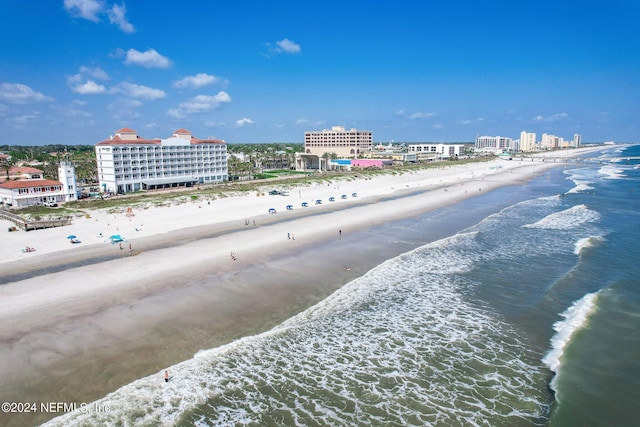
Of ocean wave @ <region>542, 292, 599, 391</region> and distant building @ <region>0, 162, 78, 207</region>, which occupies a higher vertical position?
distant building @ <region>0, 162, 78, 207</region>

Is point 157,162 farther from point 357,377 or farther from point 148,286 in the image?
point 357,377

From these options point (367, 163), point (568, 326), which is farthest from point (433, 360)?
point (367, 163)

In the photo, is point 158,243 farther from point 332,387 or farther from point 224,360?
point 332,387

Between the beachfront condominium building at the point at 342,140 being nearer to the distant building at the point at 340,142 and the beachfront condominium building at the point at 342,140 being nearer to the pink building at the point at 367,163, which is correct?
the distant building at the point at 340,142

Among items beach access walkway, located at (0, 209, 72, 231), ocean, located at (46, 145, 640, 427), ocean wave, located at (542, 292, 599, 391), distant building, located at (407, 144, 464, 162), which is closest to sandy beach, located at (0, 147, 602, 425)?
beach access walkway, located at (0, 209, 72, 231)

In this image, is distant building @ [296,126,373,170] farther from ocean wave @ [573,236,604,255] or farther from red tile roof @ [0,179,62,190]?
ocean wave @ [573,236,604,255]

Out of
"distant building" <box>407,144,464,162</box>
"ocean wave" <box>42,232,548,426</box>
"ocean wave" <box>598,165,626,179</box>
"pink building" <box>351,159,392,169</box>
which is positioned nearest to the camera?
"ocean wave" <box>42,232,548,426</box>

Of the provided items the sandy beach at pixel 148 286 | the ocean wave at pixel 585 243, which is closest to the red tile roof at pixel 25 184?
the sandy beach at pixel 148 286
